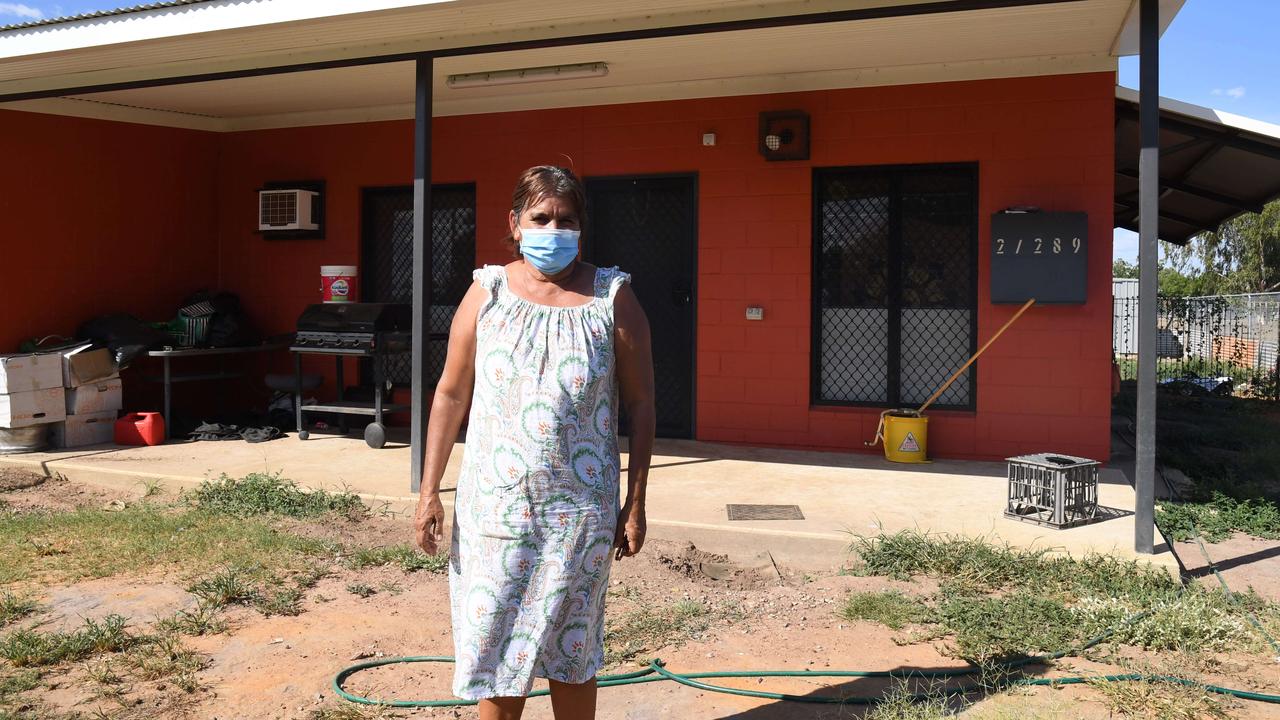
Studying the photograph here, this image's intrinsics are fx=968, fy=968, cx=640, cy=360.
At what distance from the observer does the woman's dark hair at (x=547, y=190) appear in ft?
8.18

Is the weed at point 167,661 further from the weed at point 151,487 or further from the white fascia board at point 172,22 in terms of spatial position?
the white fascia board at point 172,22

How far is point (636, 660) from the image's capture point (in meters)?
3.70

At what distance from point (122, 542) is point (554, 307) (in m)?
3.93

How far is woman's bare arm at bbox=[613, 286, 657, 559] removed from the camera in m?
2.49

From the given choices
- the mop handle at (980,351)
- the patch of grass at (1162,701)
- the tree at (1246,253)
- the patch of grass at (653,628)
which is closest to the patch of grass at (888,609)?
the patch of grass at (653,628)

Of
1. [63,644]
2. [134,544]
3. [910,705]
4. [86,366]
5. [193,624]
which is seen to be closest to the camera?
[910,705]

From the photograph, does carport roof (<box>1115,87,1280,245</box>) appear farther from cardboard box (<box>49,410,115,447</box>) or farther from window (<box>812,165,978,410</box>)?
cardboard box (<box>49,410,115,447</box>)

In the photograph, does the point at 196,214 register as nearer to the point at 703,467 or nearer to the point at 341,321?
the point at 341,321

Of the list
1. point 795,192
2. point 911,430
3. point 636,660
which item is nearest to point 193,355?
point 795,192

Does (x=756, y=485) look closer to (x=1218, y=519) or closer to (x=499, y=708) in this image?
(x=1218, y=519)

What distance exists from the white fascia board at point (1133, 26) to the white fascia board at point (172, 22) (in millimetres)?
3792

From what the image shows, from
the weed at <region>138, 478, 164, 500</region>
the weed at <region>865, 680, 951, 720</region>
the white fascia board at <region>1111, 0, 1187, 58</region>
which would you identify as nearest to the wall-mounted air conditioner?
the weed at <region>138, 478, 164, 500</region>

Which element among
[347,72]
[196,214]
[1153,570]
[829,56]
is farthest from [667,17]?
[196,214]

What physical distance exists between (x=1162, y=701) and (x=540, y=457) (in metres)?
2.31
